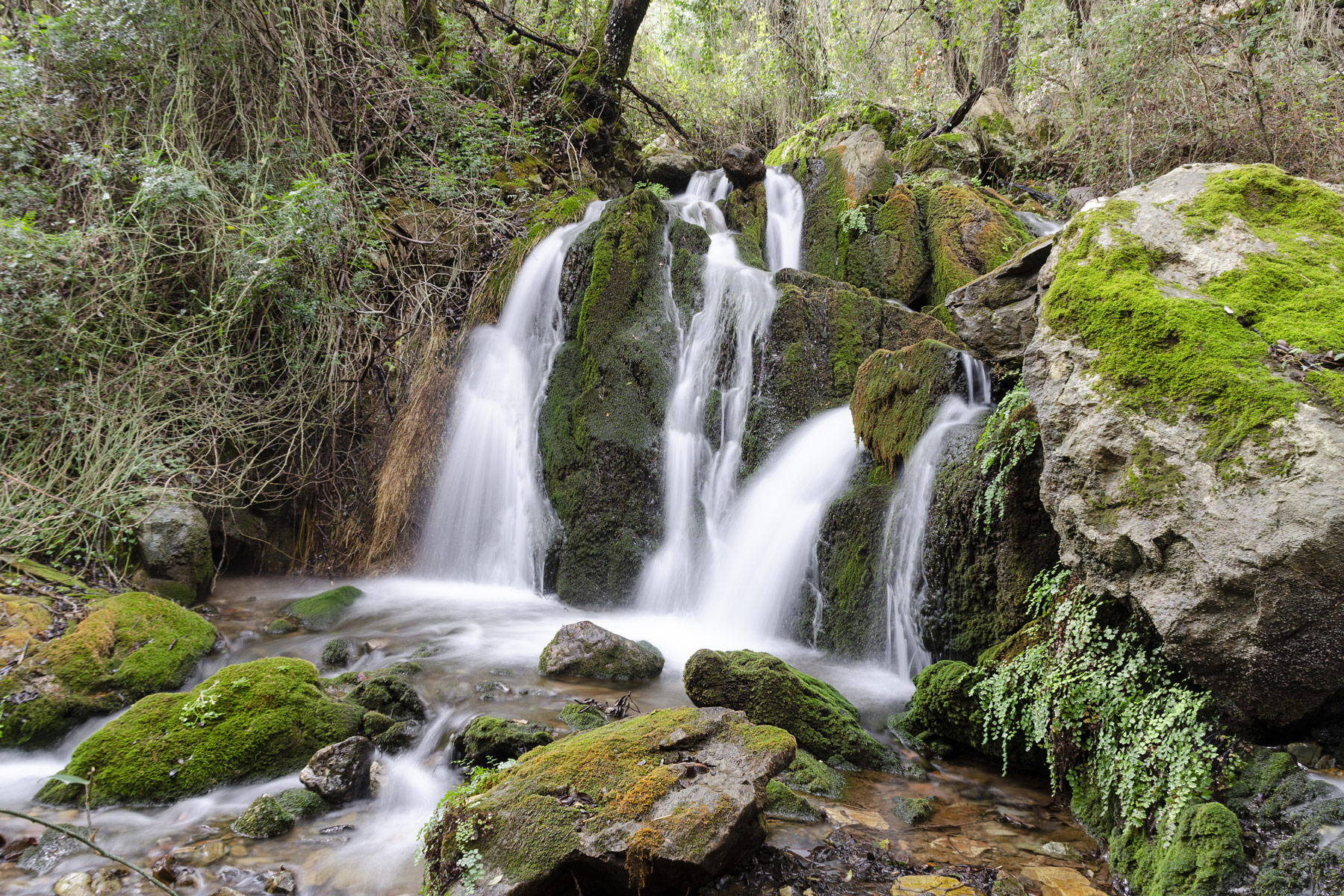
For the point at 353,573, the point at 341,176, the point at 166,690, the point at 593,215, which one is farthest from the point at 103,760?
the point at 593,215

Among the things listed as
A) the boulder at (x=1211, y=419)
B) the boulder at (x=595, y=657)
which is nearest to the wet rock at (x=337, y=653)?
the boulder at (x=595, y=657)

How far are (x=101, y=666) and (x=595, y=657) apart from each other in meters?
3.08

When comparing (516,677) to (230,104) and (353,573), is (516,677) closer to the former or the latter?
(353,573)

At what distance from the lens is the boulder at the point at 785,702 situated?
4031 mm

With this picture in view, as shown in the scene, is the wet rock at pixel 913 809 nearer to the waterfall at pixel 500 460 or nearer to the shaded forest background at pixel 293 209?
the waterfall at pixel 500 460

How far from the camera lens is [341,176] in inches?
336

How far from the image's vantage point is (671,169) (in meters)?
11.9

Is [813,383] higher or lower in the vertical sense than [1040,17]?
lower

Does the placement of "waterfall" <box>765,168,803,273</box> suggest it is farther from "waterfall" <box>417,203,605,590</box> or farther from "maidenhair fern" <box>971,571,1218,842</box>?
"maidenhair fern" <box>971,571,1218,842</box>

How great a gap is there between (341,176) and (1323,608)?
9289mm

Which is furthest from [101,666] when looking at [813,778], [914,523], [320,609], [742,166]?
[742,166]

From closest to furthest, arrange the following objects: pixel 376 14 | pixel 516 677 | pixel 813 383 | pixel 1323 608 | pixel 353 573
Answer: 1. pixel 1323 608
2. pixel 516 677
3. pixel 813 383
4. pixel 353 573
5. pixel 376 14

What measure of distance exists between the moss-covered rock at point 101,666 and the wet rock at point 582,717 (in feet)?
8.86

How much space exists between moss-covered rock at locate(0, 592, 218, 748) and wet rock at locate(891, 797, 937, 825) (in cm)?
453
